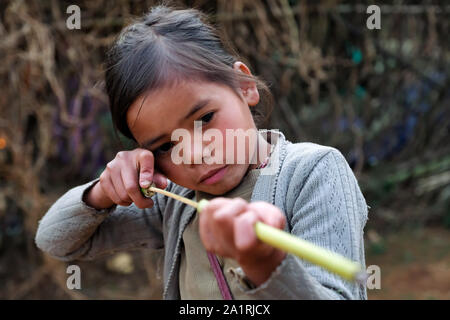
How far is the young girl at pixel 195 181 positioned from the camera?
0.87 meters

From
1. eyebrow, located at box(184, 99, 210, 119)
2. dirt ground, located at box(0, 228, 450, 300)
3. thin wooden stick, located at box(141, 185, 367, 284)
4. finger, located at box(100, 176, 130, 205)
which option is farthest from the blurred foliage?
thin wooden stick, located at box(141, 185, 367, 284)

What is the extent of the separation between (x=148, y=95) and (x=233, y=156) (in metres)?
0.20

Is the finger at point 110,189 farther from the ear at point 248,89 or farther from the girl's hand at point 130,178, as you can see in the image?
the ear at point 248,89

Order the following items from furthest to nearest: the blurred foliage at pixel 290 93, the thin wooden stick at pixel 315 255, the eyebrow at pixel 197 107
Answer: the blurred foliage at pixel 290 93
the eyebrow at pixel 197 107
the thin wooden stick at pixel 315 255

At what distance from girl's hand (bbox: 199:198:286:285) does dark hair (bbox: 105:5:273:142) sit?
1.36ft

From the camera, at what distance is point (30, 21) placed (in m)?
2.34

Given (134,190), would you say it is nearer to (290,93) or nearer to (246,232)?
(246,232)

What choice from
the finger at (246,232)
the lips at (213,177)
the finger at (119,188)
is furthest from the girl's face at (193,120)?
the finger at (246,232)

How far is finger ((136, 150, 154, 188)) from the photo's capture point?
108 cm

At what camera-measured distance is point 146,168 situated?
1088 millimetres

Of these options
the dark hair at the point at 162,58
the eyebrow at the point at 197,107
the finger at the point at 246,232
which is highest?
the dark hair at the point at 162,58

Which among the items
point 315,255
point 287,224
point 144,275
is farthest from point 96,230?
point 144,275

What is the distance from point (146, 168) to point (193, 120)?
17 cm
